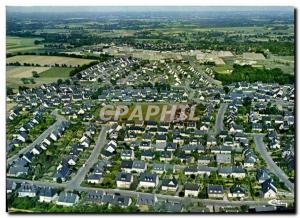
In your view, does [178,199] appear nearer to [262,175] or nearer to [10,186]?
[262,175]

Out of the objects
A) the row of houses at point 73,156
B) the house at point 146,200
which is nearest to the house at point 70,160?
the row of houses at point 73,156

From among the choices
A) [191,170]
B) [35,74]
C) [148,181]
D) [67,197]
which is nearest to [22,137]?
[67,197]

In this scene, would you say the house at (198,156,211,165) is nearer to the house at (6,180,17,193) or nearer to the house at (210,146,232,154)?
the house at (210,146,232,154)

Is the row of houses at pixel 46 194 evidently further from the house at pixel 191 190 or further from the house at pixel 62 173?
the house at pixel 191 190

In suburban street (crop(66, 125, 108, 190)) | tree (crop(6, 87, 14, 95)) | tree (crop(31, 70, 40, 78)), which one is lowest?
suburban street (crop(66, 125, 108, 190))

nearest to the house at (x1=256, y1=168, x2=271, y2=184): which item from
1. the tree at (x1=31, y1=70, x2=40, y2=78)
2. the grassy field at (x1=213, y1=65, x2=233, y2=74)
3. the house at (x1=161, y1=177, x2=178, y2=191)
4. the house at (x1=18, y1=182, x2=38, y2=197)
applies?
the house at (x1=161, y1=177, x2=178, y2=191)
